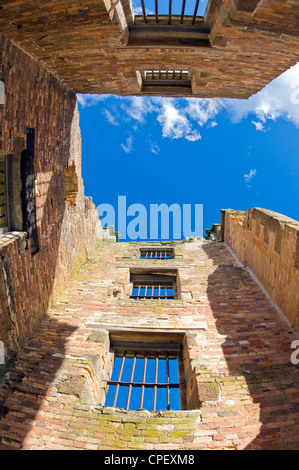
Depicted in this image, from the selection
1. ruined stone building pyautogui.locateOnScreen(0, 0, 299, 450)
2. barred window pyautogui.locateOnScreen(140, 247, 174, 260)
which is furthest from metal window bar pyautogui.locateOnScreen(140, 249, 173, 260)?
ruined stone building pyautogui.locateOnScreen(0, 0, 299, 450)

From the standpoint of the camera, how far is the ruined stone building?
4.01 metres

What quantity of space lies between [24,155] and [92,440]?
15.7 feet

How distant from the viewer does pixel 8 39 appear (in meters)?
4.48

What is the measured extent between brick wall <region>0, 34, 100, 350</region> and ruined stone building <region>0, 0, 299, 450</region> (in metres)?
0.04

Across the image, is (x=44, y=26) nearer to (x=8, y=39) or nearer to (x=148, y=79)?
(x=8, y=39)

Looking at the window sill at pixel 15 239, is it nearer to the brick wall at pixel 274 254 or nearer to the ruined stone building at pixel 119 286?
the ruined stone building at pixel 119 286

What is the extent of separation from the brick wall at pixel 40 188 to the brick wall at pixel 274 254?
5.19 m

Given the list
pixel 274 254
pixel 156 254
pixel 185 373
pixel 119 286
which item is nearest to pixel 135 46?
pixel 274 254

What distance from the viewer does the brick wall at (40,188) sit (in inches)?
188

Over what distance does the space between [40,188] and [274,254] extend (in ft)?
17.9

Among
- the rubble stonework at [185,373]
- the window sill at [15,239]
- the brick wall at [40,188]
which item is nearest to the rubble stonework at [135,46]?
the brick wall at [40,188]

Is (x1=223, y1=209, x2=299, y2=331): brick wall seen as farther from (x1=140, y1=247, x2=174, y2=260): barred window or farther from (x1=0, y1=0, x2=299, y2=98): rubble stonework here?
(x1=0, y1=0, x2=299, y2=98): rubble stonework
